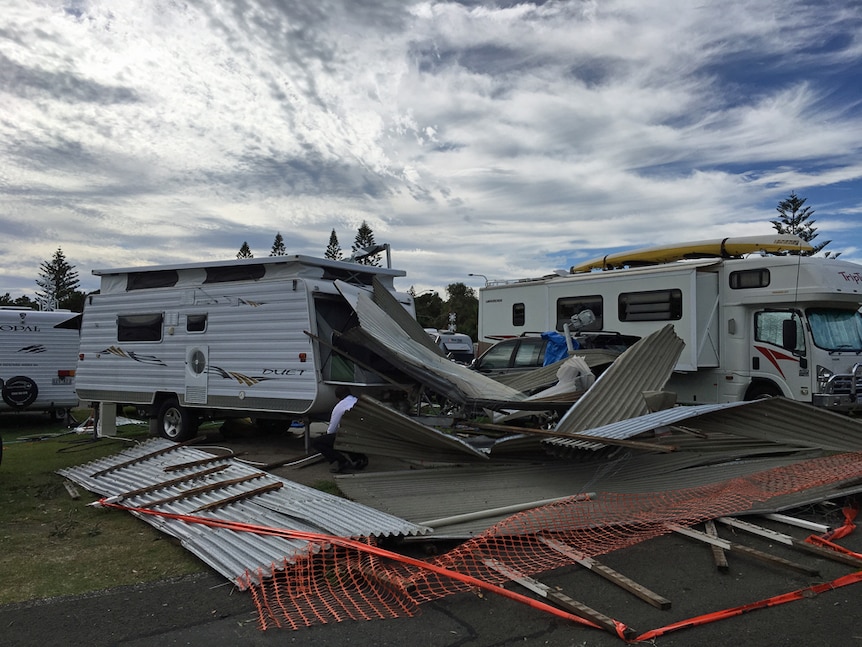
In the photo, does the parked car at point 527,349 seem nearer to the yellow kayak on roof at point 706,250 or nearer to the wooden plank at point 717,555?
the yellow kayak on roof at point 706,250

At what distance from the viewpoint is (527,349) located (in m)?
11.7

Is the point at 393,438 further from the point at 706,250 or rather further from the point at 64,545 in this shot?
the point at 706,250

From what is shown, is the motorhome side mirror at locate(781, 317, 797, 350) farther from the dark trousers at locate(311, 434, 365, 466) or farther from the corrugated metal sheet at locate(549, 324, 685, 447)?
the dark trousers at locate(311, 434, 365, 466)

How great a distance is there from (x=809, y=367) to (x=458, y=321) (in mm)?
39303

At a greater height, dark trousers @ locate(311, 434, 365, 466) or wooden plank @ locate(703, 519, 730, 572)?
dark trousers @ locate(311, 434, 365, 466)

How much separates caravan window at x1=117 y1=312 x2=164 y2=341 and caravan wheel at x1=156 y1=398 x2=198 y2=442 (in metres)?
1.04

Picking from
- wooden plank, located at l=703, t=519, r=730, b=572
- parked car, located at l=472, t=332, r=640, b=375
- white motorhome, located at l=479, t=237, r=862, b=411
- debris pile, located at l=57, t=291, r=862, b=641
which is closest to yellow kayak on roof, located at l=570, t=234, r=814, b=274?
white motorhome, located at l=479, t=237, r=862, b=411

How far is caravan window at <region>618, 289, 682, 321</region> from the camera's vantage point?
12164 millimetres

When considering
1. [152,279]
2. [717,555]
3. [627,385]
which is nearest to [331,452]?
[627,385]

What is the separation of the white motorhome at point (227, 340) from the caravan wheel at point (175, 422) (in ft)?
0.05

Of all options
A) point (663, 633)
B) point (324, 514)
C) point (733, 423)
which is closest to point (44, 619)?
point (324, 514)

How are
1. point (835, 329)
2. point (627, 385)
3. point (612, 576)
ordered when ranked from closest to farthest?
1. point (612, 576)
2. point (627, 385)
3. point (835, 329)

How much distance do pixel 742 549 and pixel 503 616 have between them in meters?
2.09

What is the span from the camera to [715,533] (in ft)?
17.6
